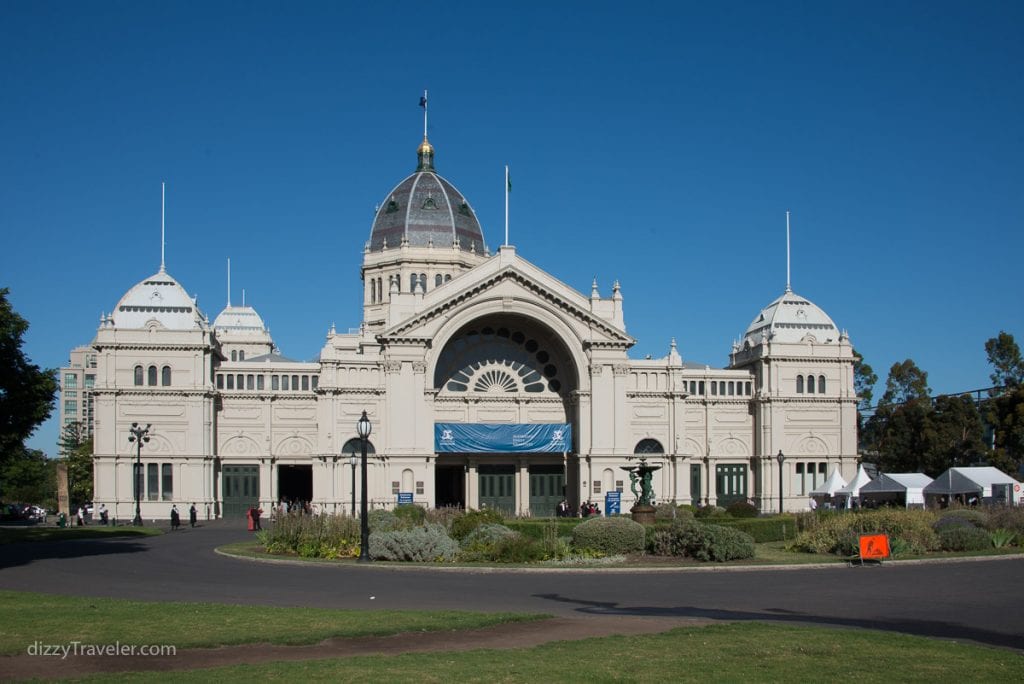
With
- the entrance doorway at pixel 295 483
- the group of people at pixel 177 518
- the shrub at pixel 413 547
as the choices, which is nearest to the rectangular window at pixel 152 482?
the group of people at pixel 177 518

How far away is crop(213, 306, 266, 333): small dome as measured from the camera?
100969mm

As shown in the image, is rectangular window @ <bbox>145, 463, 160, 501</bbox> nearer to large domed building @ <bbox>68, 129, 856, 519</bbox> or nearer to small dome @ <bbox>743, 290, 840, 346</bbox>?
large domed building @ <bbox>68, 129, 856, 519</bbox>

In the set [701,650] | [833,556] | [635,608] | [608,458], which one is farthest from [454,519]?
[608,458]

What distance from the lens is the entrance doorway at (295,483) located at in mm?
79125

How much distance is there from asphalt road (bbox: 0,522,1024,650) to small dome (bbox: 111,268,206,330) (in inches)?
1448

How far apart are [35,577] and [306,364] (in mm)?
44851

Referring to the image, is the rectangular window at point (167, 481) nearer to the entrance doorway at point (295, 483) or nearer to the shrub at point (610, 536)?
the entrance doorway at point (295, 483)

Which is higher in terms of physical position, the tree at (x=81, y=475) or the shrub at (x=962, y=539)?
the shrub at (x=962, y=539)

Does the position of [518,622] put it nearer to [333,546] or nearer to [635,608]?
[635,608]

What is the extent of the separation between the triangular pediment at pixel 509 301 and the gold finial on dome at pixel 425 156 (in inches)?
Answer: 1054

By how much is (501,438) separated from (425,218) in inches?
948

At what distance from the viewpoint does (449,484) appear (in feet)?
256

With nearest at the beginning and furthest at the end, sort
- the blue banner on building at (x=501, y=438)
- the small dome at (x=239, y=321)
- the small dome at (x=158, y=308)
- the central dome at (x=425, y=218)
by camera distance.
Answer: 1. the blue banner on building at (x=501, y=438)
2. the small dome at (x=158, y=308)
3. the central dome at (x=425, y=218)
4. the small dome at (x=239, y=321)

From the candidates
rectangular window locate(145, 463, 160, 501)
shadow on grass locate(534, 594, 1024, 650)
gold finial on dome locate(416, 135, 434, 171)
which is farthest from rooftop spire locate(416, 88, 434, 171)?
shadow on grass locate(534, 594, 1024, 650)
